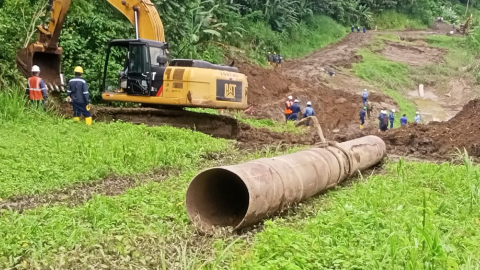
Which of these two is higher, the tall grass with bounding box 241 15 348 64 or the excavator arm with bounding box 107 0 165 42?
the excavator arm with bounding box 107 0 165 42

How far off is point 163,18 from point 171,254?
17.7m

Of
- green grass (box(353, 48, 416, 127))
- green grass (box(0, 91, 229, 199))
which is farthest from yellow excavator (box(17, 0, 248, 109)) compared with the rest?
green grass (box(353, 48, 416, 127))

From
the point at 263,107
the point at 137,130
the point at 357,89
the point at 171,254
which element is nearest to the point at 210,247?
the point at 171,254

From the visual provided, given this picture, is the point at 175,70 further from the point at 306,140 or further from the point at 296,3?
the point at 296,3

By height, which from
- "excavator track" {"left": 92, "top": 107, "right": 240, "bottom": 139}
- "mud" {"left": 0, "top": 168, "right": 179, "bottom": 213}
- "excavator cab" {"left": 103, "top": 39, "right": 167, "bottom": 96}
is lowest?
"excavator track" {"left": 92, "top": 107, "right": 240, "bottom": 139}

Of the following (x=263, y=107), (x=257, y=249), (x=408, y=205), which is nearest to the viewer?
(x=257, y=249)

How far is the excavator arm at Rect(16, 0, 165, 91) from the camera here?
1338 centimetres

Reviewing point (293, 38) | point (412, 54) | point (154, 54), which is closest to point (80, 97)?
point (154, 54)

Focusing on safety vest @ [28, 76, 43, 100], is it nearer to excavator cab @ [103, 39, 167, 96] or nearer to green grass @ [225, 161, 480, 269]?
excavator cab @ [103, 39, 167, 96]

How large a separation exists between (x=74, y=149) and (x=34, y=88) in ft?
14.3

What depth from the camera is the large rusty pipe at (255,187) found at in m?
5.71

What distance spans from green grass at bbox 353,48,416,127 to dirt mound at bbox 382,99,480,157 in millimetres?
13949

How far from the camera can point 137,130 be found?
37.3ft

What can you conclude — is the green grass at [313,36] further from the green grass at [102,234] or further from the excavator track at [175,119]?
the green grass at [102,234]
